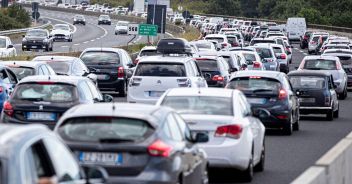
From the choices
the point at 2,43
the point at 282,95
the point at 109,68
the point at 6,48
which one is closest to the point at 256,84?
the point at 282,95

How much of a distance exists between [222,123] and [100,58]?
71.1 feet

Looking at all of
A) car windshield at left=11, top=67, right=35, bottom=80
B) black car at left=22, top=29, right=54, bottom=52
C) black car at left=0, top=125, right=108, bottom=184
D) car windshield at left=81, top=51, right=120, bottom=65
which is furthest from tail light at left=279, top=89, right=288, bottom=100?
black car at left=22, top=29, right=54, bottom=52

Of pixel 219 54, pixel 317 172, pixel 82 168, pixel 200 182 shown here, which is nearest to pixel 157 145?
pixel 200 182

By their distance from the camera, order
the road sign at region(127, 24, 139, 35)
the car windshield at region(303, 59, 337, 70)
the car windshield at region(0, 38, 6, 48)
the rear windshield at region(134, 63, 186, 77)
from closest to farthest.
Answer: the rear windshield at region(134, 63, 186, 77), the car windshield at region(303, 59, 337, 70), the car windshield at region(0, 38, 6, 48), the road sign at region(127, 24, 139, 35)

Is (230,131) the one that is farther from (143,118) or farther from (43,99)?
(43,99)

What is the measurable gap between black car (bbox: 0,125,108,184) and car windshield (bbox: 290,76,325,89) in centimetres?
2349

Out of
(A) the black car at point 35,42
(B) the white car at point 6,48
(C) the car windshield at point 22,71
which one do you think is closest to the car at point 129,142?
(C) the car windshield at point 22,71

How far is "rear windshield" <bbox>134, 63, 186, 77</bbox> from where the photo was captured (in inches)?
1134

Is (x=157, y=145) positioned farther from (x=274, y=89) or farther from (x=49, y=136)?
(x=274, y=89)

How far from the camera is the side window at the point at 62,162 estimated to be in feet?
27.0

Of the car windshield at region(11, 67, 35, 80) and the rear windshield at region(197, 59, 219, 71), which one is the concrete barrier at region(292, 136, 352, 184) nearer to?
the car windshield at region(11, 67, 35, 80)

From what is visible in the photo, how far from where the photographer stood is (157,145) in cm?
1239

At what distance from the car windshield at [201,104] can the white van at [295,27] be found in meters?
93.9

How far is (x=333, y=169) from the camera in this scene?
11539 millimetres
